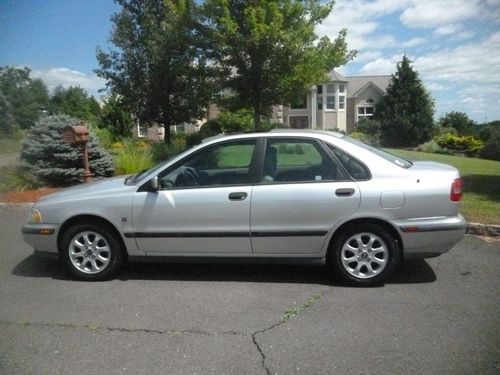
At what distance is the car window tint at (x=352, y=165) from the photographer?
15.0ft

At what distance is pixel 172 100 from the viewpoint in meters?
17.8

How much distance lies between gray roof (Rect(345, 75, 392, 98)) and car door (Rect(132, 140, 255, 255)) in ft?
164

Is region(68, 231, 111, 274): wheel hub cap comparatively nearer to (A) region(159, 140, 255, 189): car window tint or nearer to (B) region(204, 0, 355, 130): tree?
(A) region(159, 140, 255, 189): car window tint

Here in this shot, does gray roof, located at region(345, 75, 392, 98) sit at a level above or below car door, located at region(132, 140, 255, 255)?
above

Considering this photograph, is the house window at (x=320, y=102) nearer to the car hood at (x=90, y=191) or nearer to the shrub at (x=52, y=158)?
the shrub at (x=52, y=158)

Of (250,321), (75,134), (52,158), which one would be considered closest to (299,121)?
(52,158)

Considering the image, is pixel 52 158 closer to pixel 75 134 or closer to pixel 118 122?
pixel 75 134

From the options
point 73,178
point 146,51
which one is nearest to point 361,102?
point 146,51

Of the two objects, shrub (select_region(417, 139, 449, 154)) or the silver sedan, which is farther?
shrub (select_region(417, 139, 449, 154))

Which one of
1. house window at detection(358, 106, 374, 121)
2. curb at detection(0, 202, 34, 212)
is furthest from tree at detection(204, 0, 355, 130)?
house window at detection(358, 106, 374, 121)

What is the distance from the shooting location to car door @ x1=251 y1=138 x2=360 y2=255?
14.8 ft

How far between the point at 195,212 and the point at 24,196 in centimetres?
654

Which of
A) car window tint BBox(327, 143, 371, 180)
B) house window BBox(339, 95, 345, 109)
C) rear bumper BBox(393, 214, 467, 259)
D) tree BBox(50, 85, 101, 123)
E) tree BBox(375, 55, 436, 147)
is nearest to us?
rear bumper BBox(393, 214, 467, 259)

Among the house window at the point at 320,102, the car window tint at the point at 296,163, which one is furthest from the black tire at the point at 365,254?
the house window at the point at 320,102
